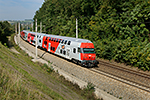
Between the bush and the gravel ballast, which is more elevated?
the bush

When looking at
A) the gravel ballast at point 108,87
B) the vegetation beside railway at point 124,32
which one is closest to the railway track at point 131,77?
the gravel ballast at point 108,87

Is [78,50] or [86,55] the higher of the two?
[78,50]

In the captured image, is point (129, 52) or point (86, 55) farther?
point (129, 52)

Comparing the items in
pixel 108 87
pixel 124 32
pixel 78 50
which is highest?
pixel 124 32

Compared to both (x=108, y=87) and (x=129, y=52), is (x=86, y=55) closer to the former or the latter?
(x=108, y=87)

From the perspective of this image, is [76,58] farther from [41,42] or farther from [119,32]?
[41,42]

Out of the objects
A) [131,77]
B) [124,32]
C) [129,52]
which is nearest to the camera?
[131,77]

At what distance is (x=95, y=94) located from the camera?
13.1m

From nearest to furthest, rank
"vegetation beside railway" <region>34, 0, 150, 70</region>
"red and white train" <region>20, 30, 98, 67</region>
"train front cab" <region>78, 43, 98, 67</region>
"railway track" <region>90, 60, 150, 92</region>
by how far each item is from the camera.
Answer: "railway track" <region>90, 60, 150, 92</region> → "train front cab" <region>78, 43, 98, 67</region> → "red and white train" <region>20, 30, 98, 67</region> → "vegetation beside railway" <region>34, 0, 150, 70</region>

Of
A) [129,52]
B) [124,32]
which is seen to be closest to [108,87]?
[129,52]

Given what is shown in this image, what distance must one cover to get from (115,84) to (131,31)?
1312 centimetres

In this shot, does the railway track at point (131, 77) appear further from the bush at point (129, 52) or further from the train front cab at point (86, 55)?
the bush at point (129, 52)

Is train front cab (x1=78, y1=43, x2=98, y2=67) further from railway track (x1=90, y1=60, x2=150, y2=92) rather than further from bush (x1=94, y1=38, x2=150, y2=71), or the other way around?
bush (x1=94, y1=38, x2=150, y2=71)

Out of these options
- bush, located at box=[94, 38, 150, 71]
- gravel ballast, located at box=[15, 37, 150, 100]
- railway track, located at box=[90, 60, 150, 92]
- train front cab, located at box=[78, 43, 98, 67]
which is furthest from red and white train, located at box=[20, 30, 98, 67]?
bush, located at box=[94, 38, 150, 71]
